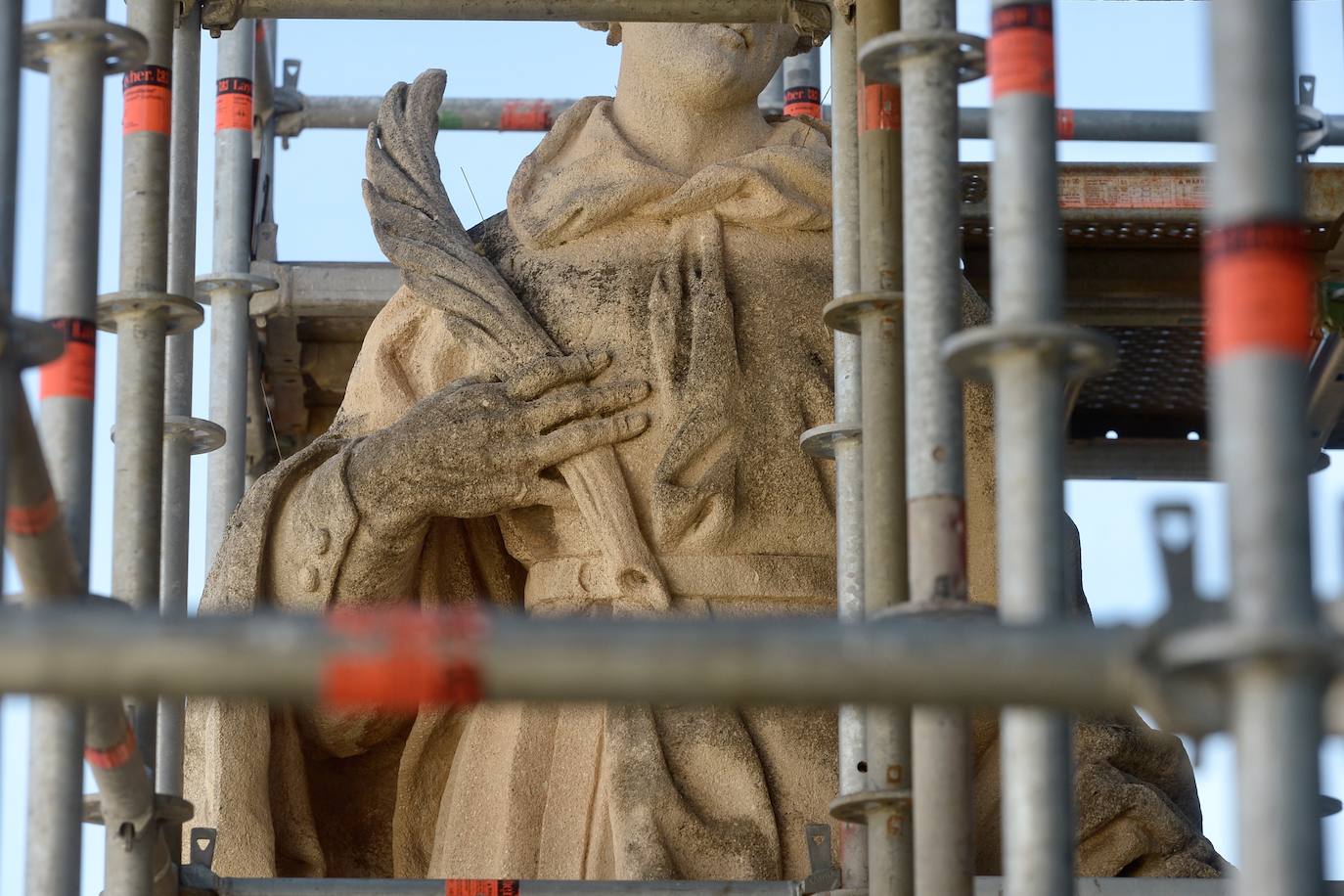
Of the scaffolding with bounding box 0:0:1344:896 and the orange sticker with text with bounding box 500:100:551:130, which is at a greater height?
the orange sticker with text with bounding box 500:100:551:130

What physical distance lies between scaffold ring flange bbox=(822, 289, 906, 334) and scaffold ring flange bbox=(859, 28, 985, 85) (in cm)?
67

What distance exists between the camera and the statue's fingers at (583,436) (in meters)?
7.55

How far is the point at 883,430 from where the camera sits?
6586mm

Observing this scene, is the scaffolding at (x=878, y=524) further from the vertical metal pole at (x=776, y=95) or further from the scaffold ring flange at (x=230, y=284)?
the vertical metal pole at (x=776, y=95)

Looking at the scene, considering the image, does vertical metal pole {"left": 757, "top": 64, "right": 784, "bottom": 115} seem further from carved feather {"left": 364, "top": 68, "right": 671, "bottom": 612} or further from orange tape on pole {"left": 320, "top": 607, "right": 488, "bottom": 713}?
orange tape on pole {"left": 320, "top": 607, "right": 488, "bottom": 713}

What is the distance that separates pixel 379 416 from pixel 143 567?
4.42 feet

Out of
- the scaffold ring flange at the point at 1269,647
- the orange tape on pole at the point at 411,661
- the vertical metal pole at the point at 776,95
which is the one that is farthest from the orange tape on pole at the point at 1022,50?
the vertical metal pole at the point at 776,95

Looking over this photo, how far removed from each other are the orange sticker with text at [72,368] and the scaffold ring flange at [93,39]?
1.83 ft

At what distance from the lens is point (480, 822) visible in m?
7.57

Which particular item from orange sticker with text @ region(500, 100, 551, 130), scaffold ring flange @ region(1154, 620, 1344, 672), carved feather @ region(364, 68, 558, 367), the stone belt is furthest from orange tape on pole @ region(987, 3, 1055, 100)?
orange sticker with text @ region(500, 100, 551, 130)

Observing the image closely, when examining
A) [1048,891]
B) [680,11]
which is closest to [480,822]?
[680,11]

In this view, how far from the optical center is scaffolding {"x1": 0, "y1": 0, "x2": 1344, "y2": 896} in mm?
4238

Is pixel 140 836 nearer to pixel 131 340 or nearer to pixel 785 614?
pixel 131 340

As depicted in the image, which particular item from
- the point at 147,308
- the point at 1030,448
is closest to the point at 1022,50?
the point at 1030,448
